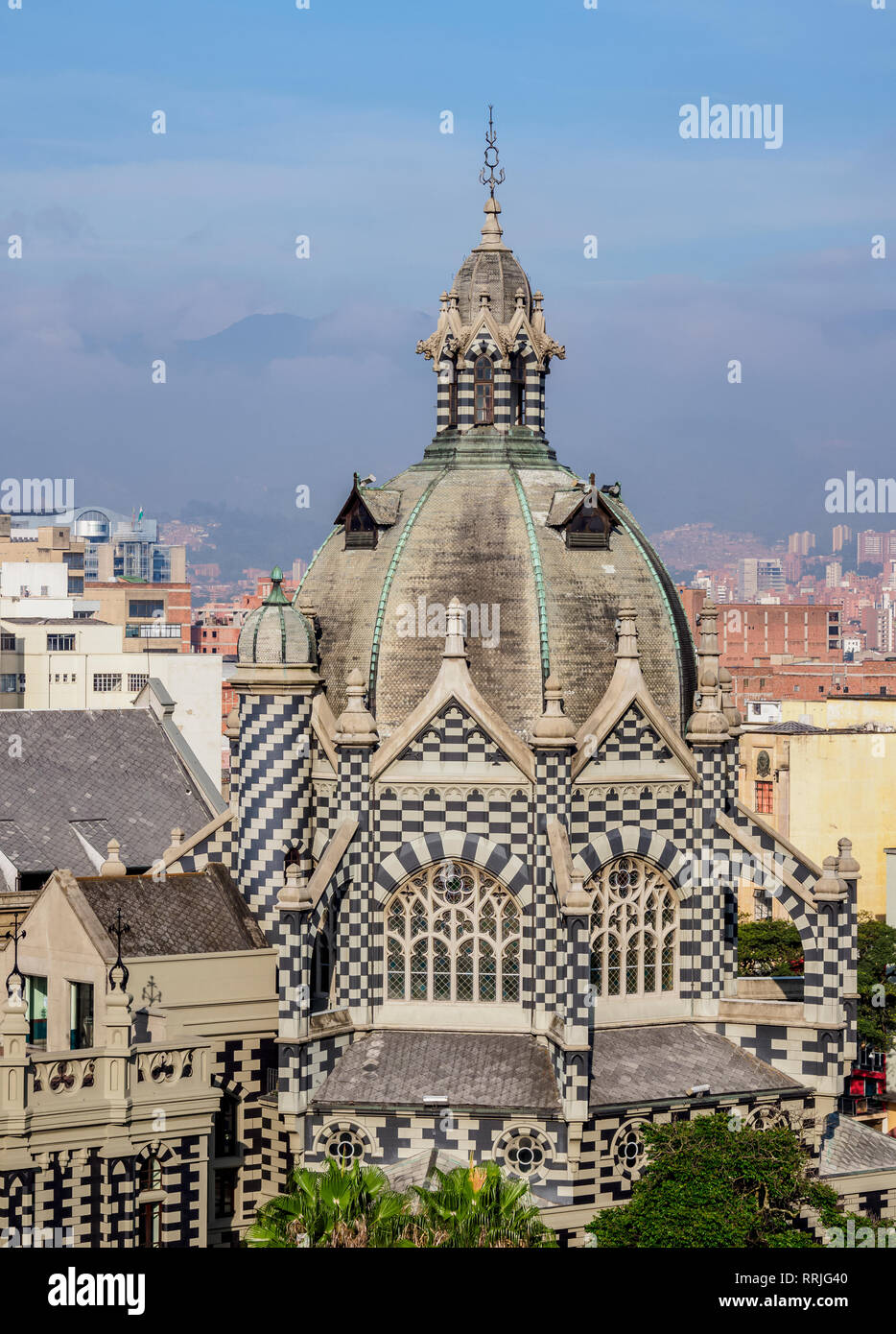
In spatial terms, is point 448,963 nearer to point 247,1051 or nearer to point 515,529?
point 247,1051

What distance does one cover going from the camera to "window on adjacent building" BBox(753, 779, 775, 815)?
471ft

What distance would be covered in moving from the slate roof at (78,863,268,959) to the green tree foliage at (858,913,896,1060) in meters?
44.6

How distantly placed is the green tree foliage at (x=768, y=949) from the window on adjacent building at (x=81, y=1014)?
54.5 metres

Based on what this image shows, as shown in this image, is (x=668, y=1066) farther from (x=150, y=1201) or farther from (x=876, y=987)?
(x=876, y=987)

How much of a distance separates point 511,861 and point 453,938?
2.68 metres

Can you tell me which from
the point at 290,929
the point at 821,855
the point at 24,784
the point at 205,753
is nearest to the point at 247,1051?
the point at 290,929

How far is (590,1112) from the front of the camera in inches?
2237

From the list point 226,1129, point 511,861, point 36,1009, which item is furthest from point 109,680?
point 511,861

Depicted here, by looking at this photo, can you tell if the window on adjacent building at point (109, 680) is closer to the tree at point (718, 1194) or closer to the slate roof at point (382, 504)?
the slate roof at point (382, 504)

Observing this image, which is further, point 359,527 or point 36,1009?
point 359,527

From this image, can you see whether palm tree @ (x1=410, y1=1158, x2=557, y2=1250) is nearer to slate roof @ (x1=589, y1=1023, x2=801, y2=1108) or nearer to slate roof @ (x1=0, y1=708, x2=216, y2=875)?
slate roof @ (x1=589, y1=1023, x2=801, y2=1108)

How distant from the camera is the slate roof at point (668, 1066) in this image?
2295 inches

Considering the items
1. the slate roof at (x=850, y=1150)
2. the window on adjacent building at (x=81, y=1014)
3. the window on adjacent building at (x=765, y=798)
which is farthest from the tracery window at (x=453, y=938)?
the window on adjacent building at (x=765, y=798)

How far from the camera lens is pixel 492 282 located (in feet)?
219
